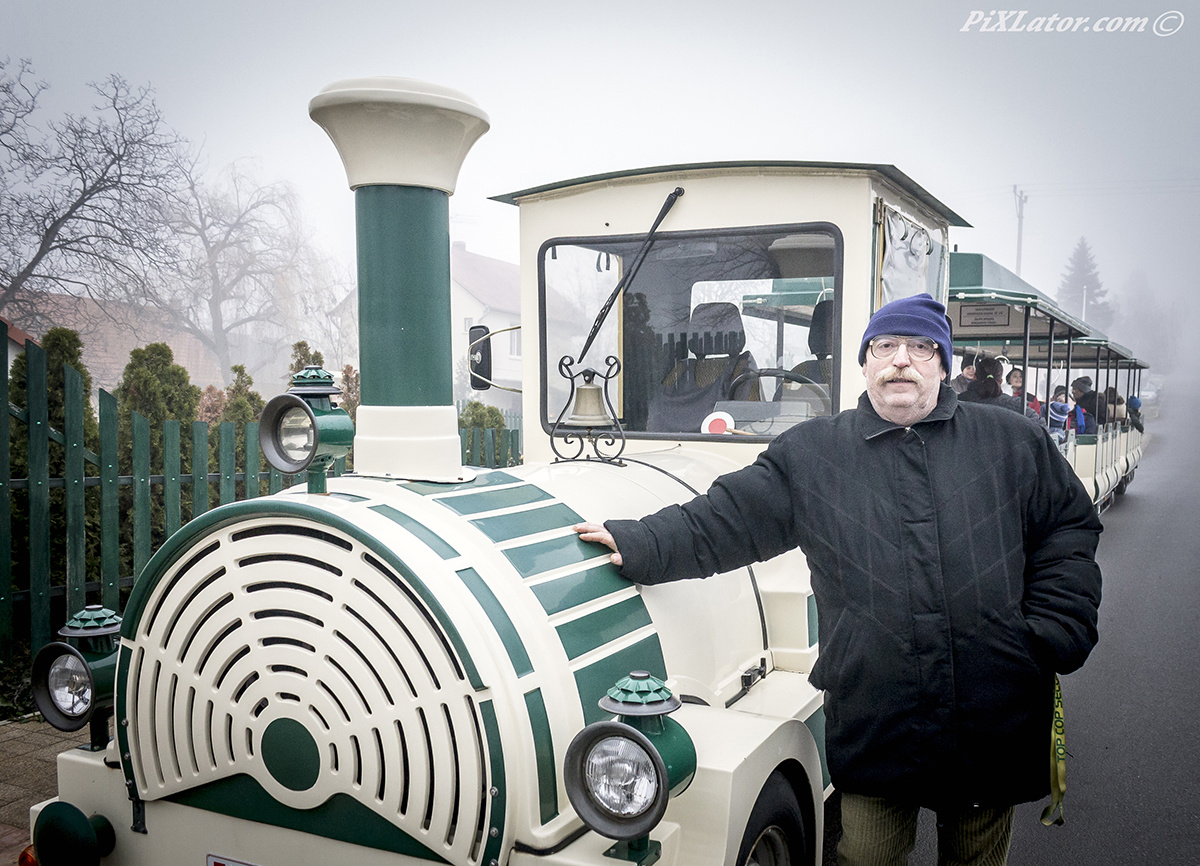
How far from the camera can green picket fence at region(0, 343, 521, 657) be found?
5.11m

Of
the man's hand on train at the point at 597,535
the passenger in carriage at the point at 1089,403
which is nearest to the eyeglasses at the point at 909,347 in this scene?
the man's hand on train at the point at 597,535

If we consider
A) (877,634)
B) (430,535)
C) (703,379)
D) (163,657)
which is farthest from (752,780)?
(703,379)

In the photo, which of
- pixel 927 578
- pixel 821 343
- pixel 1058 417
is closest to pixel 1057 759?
pixel 927 578

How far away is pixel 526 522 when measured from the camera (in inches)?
88.6

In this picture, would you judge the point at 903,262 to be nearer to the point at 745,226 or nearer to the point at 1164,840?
the point at 745,226

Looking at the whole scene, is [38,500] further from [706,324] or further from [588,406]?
[706,324]

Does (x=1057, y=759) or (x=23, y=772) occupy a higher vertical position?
(x=1057, y=759)

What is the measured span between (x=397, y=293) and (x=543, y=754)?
3.64 feet

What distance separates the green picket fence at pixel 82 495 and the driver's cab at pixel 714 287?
236 cm

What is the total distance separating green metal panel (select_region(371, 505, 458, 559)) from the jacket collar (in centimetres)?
100

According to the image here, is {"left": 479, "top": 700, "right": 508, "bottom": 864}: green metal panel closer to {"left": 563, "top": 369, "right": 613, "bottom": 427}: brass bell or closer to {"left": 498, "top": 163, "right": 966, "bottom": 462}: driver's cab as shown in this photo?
{"left": 563, "top": 369, "right": 613, "bottom": 427}: brass bell

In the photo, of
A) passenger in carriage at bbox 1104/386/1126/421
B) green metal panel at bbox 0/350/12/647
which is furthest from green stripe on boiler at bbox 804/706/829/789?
passenger in carriage at bbox 1104/386/1126/421

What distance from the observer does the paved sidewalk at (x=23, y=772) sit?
11.5ft

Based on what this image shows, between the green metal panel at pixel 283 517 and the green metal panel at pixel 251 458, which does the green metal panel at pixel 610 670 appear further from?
the green metal panel at pixel 251 458
